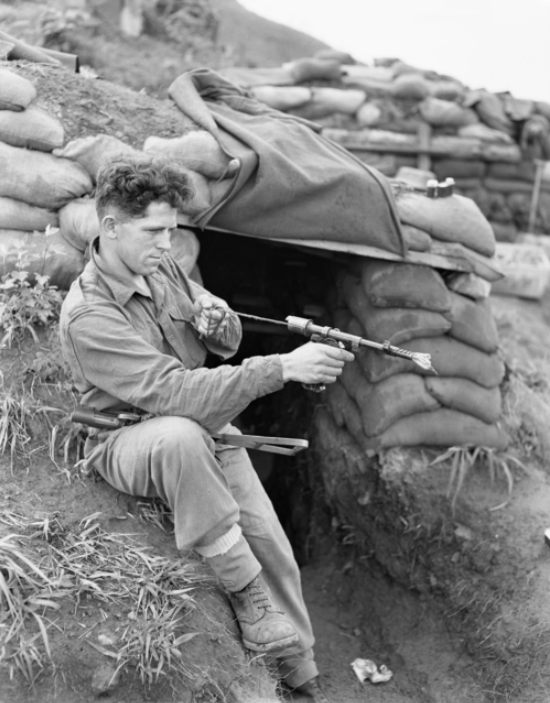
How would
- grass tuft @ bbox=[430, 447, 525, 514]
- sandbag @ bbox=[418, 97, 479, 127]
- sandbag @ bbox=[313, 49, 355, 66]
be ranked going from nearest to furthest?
grass tuft @ bbox=[430, 447, 525, 514] → sandbag @ bbox=[418, 97, 479, 127] → sandbag @ bbox=[313, 49, 355, 66]

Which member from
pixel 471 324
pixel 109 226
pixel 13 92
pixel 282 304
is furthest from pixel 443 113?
pixel 109 226

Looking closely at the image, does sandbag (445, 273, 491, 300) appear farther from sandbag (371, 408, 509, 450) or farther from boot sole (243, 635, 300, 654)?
boot sole (243, 635, 300, 654)

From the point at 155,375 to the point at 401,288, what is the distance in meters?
1.98

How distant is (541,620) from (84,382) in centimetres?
232

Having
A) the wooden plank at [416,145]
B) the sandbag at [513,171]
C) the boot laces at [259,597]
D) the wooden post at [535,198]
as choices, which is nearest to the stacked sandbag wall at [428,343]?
the boot laces at [259,597]

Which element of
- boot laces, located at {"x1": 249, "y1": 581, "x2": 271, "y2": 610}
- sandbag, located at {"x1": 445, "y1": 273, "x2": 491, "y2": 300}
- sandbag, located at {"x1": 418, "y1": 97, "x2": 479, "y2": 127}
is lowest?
boot laces, located at {"x1": 249, "y1": 581, "x2": 271, "y2": 610}

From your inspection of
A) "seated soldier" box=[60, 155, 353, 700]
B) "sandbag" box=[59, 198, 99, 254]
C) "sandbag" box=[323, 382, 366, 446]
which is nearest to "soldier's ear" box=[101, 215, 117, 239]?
"seated soldier" box=[60, 155, 353, 700]

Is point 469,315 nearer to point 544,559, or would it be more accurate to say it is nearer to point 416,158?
point 544,559

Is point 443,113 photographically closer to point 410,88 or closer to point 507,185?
point 410,88

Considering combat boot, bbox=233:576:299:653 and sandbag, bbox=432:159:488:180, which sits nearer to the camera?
combat boot, bbox=233:576:299:653

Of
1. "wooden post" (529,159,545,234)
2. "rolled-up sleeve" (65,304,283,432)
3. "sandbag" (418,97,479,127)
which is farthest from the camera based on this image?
"wooden post" (529,159,545,234)

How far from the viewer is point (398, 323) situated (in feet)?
14.0

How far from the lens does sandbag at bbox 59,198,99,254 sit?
365 cm

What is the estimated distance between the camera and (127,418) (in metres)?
Result: 2.86
